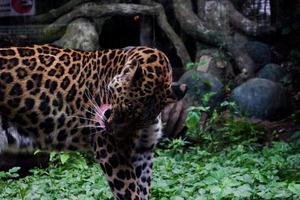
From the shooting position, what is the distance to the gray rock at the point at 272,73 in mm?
10453

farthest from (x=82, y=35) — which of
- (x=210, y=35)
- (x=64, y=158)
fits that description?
(x=64, y=158)

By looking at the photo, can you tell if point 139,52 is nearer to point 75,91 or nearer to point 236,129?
point 75,91

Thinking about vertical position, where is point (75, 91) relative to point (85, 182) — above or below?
above

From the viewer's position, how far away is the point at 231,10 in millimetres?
10914

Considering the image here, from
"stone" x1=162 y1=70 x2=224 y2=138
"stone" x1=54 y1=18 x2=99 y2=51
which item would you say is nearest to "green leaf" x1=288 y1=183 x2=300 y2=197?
"stone" x1=162 y1=70 x2=224 y2=138

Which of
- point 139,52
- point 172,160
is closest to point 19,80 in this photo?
point 139,52

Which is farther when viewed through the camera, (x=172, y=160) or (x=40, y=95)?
(x=172, y=160)

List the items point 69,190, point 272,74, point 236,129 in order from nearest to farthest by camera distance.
Answer: 1. point 69,190
2. point 236,129
3. point 272,74

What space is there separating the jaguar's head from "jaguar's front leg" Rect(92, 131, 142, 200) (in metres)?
0.30

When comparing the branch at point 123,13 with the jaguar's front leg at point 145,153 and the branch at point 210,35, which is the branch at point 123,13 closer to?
the branch at point 210,35

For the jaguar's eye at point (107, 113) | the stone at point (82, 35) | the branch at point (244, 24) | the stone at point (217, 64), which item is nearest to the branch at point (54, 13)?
the stone at point (82, 35)

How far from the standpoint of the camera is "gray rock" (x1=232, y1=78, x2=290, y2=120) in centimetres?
945

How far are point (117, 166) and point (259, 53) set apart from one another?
6609 millimetres

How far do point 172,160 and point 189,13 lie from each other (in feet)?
14.9
